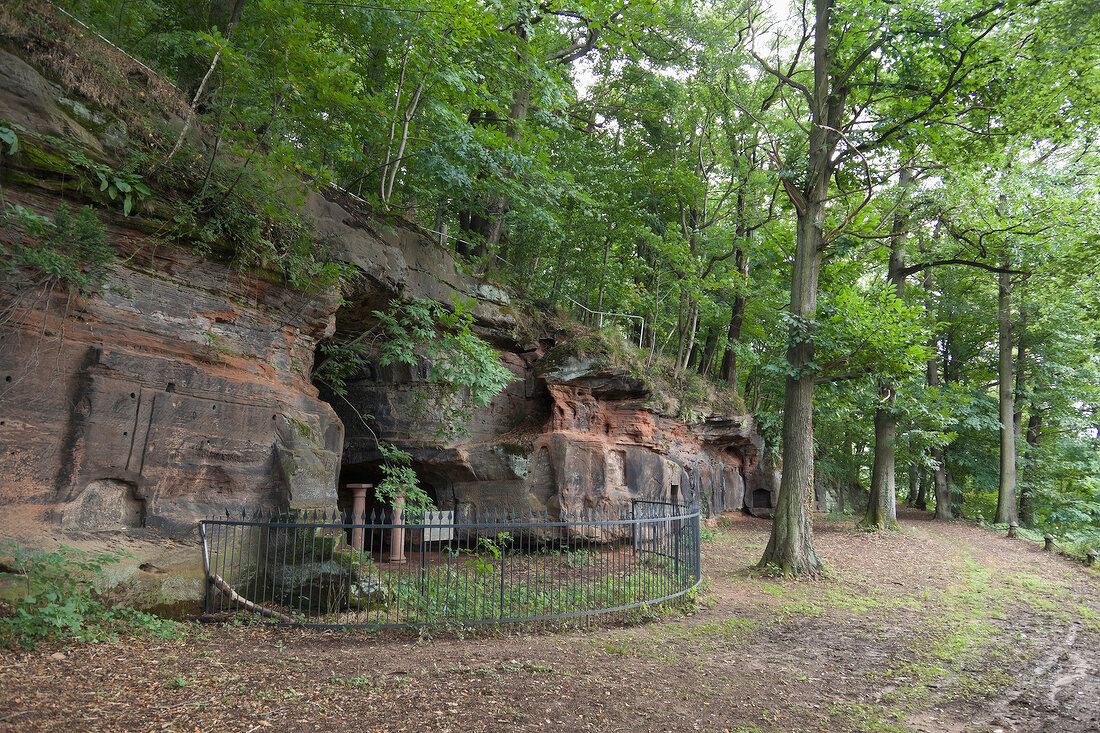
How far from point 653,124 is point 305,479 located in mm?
15195

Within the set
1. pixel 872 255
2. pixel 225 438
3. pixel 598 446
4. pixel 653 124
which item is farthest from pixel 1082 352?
pixel 225 438

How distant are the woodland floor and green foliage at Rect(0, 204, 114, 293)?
143 inches

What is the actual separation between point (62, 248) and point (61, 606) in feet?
11.8

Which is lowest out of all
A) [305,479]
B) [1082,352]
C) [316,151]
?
[305,479]

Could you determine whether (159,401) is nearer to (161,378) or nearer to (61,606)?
(161,378)

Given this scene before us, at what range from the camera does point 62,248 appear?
6.01 metres

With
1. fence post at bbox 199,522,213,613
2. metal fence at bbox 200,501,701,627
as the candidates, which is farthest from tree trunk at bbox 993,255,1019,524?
fence post at bbox 199,522,213,613

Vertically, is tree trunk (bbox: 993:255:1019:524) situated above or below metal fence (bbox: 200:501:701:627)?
above

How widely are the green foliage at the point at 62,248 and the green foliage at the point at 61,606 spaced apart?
2717mm

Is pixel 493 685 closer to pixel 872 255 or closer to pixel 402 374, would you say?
pixel 402 374

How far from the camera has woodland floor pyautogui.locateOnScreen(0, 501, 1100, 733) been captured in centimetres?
430

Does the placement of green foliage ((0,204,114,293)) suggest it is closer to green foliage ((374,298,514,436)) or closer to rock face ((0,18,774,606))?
rock face ((0,18,774,606))

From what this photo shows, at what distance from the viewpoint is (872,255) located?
16672mm

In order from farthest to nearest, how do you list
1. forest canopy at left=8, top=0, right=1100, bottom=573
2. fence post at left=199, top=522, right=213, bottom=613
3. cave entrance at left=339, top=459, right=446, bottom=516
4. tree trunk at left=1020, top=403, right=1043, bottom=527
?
tree trunk at left=1020, top=403, right=1043, bottom=527 → cave entrance at left=339, top=459, right=446, bottom=516 → forest canopy at left=8, top=0, right=1100, bottom=573 → fence post at left=199, top=522, right=213, bottom=613
